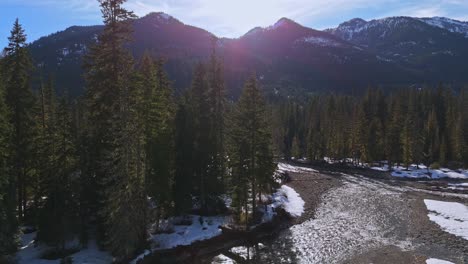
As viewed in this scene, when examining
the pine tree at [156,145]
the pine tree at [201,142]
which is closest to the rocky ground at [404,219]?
the pine tree at [201,142]

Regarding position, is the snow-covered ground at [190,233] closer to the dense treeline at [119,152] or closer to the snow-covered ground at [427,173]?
the dense treeline at [119,152]

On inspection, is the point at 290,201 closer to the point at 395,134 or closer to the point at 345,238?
the point at 345,238

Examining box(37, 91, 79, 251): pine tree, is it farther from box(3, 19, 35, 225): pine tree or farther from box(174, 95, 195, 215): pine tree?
box(174, 95, 195, 215): pine tree

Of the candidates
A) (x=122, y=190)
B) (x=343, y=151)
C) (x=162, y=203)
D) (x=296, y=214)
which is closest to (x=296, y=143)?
(x=343, y=151)

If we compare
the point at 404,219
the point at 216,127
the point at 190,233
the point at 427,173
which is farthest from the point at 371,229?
the point at 427,173

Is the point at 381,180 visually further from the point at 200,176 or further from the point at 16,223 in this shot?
the point at 16,223

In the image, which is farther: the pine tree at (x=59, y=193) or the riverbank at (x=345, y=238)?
the riverbank at (x=345, y=238)
